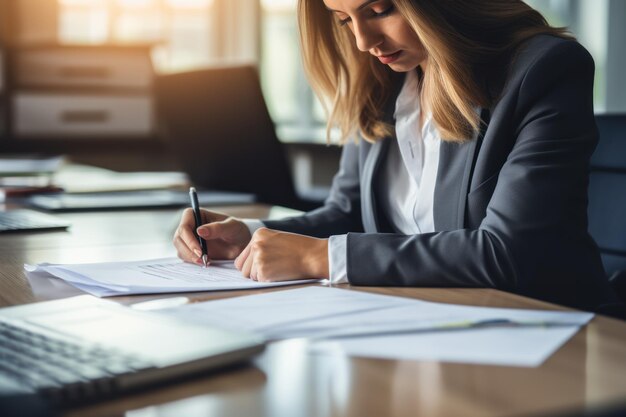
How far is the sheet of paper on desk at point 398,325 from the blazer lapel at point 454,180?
0.45 metres

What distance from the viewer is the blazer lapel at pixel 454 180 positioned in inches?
50.1

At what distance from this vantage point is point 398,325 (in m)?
0.74

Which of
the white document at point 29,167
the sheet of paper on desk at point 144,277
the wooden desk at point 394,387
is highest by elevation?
the wooden desk at point 394,387

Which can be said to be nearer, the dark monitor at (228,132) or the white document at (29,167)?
the dark monitor at (228,132)

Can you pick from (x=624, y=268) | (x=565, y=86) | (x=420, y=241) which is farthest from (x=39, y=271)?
(x=624, y=268)

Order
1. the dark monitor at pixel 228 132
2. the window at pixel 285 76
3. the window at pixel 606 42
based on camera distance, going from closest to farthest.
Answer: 1. the dark monitor at pixel 228 132
2. the window at pixel 606 42
3. the window at pixel 285 76

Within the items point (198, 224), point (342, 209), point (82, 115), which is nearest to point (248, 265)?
point (198, 224)

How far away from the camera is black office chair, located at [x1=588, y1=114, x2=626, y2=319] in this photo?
1376mm

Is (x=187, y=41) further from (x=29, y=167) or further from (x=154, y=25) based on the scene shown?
(x=29, y=167)

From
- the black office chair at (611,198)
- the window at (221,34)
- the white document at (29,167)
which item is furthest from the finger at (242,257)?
the window at (221,34)

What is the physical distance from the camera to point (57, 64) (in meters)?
3.98

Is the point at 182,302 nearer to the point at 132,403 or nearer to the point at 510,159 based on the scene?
the point at 132,403

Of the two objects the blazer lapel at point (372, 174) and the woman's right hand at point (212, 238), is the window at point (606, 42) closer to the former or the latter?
the blazer lapel at point (372, 174)

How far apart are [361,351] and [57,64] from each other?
366 centimetres
